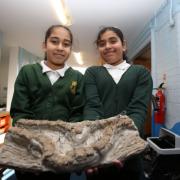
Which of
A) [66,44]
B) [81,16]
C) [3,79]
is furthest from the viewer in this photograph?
[3,79]

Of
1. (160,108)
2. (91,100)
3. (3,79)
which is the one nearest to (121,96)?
(91,100)

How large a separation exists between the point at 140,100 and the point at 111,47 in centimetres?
31

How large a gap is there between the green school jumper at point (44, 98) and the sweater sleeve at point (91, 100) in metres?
0.04

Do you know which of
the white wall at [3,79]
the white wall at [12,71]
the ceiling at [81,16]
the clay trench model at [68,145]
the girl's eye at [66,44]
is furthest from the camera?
the white wall at [3,79]

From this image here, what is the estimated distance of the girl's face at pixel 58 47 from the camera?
44.4 inches

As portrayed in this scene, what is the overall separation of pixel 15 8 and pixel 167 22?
2.34 meters

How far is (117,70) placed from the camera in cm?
121

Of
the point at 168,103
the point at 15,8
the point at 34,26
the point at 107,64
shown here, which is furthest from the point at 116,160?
the point at 34,26

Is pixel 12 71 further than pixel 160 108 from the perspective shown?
Yes

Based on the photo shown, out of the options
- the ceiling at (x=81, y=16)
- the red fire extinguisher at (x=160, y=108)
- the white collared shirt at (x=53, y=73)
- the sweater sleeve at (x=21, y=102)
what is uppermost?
the ceiling at (x=81, y=16)

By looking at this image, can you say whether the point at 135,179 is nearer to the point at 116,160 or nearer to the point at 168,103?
Result: the point at 116,160

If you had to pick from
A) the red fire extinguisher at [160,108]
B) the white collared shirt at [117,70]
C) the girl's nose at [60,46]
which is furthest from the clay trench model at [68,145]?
the red fire extinguisher at [160,108]

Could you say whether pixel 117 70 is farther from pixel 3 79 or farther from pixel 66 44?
pixel 3 79

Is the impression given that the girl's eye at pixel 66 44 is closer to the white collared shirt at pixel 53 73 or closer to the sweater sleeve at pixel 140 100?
the white collared shirt at pixel 53 73
